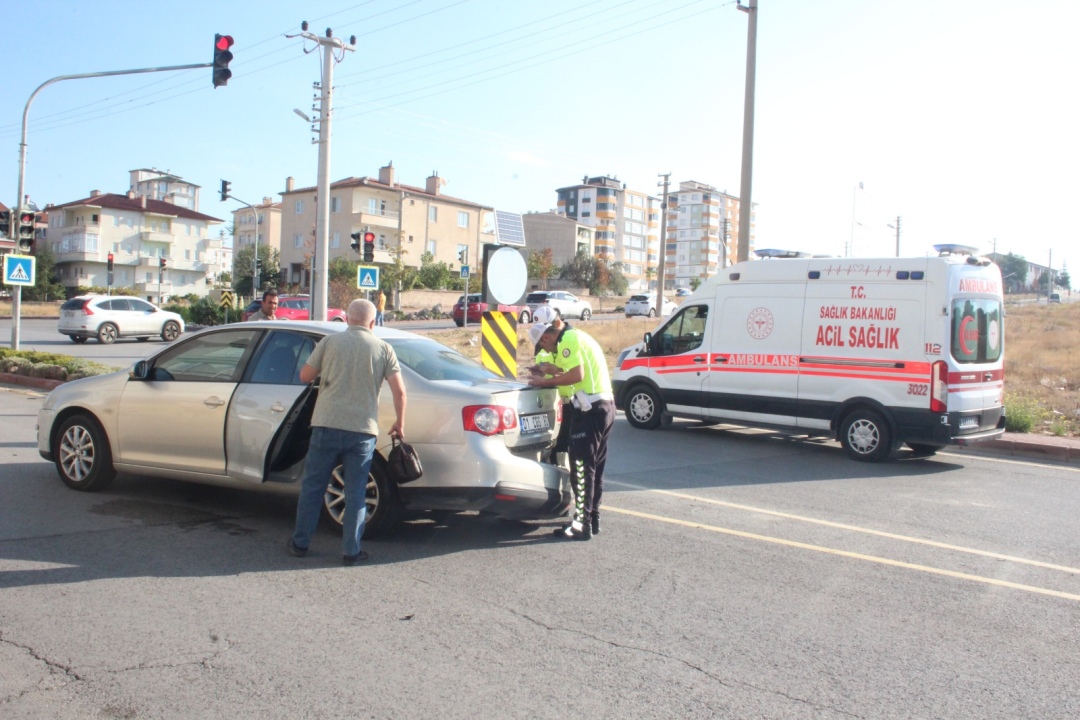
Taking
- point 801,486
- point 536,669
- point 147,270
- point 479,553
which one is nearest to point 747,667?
point 536,669

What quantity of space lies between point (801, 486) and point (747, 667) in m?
5.36

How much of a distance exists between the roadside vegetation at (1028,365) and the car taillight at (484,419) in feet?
34.5

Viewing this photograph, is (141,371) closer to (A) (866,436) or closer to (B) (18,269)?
(A) (866,436)

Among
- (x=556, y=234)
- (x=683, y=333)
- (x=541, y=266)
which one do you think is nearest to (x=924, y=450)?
(x=683, y=333)

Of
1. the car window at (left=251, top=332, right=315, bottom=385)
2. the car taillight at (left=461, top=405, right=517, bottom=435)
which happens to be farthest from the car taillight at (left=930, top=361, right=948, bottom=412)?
the car window at (left=251, top=332, right=315, bottom=385)

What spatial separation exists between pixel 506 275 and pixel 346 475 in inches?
205

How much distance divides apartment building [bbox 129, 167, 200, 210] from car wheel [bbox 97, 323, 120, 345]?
8825cm

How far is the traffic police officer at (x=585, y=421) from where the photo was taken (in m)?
6.65

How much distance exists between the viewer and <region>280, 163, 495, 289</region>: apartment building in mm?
72688

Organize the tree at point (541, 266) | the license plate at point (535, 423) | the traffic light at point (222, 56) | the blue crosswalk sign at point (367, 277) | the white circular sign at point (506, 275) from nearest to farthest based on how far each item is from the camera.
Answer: the license plate at point (535, 423)
the white circular sign at point (506, 275)
the traffic light at point (222, 56)
the blue crosswalk sign at point (367, 277)
the tree at point (541, 266)

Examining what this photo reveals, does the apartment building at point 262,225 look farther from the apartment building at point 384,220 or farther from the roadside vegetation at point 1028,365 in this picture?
the roadside vegetation at point 1028,365

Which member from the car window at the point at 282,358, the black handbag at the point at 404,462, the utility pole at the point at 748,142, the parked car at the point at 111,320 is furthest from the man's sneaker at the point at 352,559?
the parked car at the point at 111,320

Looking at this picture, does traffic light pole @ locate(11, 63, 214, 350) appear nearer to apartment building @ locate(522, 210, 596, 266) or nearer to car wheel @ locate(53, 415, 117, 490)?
car wheel @ locate(53, 415, 117, 490)

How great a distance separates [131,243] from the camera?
8306 cm
